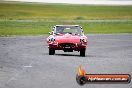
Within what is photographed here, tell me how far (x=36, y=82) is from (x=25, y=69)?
4.04 m

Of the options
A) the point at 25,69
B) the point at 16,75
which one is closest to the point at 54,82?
the point at 16,75

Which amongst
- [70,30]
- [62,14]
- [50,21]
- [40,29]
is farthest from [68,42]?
[62,14]

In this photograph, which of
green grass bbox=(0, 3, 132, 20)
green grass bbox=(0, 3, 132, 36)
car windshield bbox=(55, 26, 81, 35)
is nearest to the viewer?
car windshield bbox=(55, 26, 81, 35)

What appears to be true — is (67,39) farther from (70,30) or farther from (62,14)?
(62,14)

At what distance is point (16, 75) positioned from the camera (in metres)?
15.8

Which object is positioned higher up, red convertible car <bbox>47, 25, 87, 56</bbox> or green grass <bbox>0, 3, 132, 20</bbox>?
red convertible car <bbox>47, 25, 87, 56</bbox>

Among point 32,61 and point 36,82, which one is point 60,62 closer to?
point 32,61

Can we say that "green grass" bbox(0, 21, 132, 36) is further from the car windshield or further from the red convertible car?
the red convertible car

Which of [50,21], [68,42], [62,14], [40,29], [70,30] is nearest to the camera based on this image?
[68,42]

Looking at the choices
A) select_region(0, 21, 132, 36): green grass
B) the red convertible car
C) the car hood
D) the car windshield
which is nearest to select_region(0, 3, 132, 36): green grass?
select_region(0, 21, 132, 36): green grass

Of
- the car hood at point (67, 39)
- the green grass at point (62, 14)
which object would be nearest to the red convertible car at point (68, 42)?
the car hood at point (67, 39)

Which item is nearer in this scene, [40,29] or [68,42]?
[68,42]

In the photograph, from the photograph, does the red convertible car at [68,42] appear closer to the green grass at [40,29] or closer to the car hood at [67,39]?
the car hood at [67,39]

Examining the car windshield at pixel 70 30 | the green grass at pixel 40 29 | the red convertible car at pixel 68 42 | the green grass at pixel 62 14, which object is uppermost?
the car windshield at pixel 70 30
